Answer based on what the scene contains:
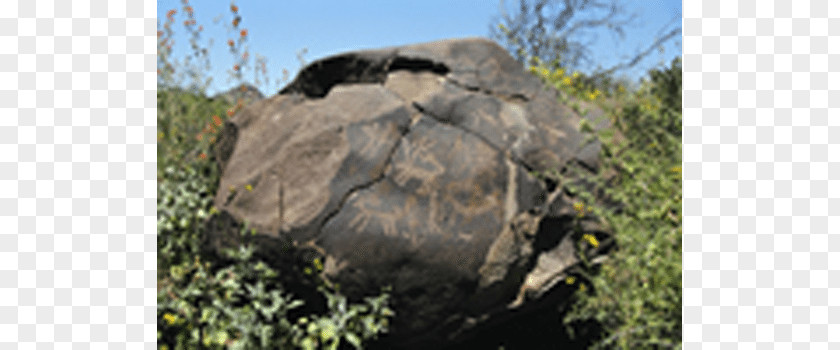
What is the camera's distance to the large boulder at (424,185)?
3436mm

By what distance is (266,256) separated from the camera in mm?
3701

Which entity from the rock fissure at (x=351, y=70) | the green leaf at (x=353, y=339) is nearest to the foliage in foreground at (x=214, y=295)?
the green leaf at (x=353, y=339)

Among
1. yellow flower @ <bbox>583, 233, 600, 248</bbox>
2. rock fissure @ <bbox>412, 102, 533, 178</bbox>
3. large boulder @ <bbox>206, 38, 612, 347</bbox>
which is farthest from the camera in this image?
yellow flower @ <bbox>583, 233, 600, 248</bbox>

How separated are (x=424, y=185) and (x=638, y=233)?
4.07 ft

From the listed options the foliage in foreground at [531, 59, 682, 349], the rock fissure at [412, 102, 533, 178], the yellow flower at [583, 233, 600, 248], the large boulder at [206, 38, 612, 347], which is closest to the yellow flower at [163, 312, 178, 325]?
the large boulder at [206, 38, 612, 347]

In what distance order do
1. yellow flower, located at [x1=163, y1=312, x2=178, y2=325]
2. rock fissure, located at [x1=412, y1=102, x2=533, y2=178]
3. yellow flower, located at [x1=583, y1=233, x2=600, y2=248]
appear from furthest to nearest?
yellow flower, located at [x1=163, y1=312, x2=178, y2=325]
yellow flower, located at [x1=583, y1=233, x2=600, y2=248]
rock fissure, located at [x1=412, y1=102, x2=533, y2=178]

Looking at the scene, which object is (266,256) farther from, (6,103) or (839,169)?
(839,169)

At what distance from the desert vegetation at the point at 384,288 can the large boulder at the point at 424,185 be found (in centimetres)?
15

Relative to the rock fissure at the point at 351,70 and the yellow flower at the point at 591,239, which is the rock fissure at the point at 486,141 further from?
the yellow flower at the point at 591,239

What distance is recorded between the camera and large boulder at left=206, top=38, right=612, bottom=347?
3.44 meters

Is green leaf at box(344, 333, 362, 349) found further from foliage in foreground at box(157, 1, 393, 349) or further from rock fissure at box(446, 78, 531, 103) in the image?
rock fissure at box(446, 78, 531, 103)

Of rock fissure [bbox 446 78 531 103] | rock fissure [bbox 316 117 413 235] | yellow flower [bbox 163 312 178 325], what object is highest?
rock fissure [bbox 446 78 531 103]

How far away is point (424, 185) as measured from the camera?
11.5 ft

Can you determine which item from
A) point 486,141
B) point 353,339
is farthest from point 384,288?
point 486,141
